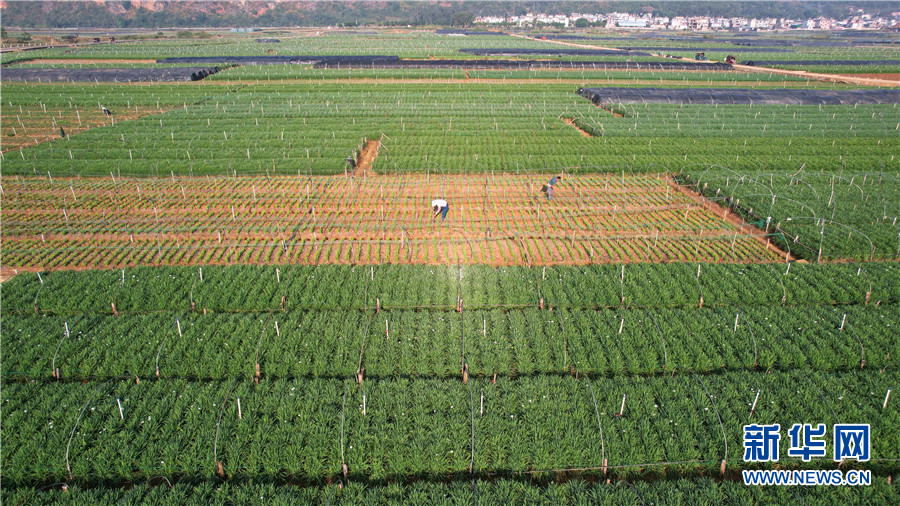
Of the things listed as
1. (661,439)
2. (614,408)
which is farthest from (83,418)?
(661,439)

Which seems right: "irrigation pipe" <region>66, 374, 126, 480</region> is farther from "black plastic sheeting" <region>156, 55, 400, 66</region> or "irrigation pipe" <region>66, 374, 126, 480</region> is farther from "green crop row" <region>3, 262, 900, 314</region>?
"black plastic sheeting" <region>156, 55, 400, 66</region>

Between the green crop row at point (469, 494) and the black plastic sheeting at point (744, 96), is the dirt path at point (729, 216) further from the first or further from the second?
the black plastic sheeting at point (744, 96)

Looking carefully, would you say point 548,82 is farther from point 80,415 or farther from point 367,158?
point 80,415

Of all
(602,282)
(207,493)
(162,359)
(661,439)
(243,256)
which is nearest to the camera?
(207,493)

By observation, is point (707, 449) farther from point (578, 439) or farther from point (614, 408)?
point (578, 439)

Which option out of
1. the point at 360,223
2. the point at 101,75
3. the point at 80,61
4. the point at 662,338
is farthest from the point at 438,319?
the point at 80,61

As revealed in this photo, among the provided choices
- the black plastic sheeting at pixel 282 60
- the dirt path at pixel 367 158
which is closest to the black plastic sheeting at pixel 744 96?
the dirt path at pixel 367 158
